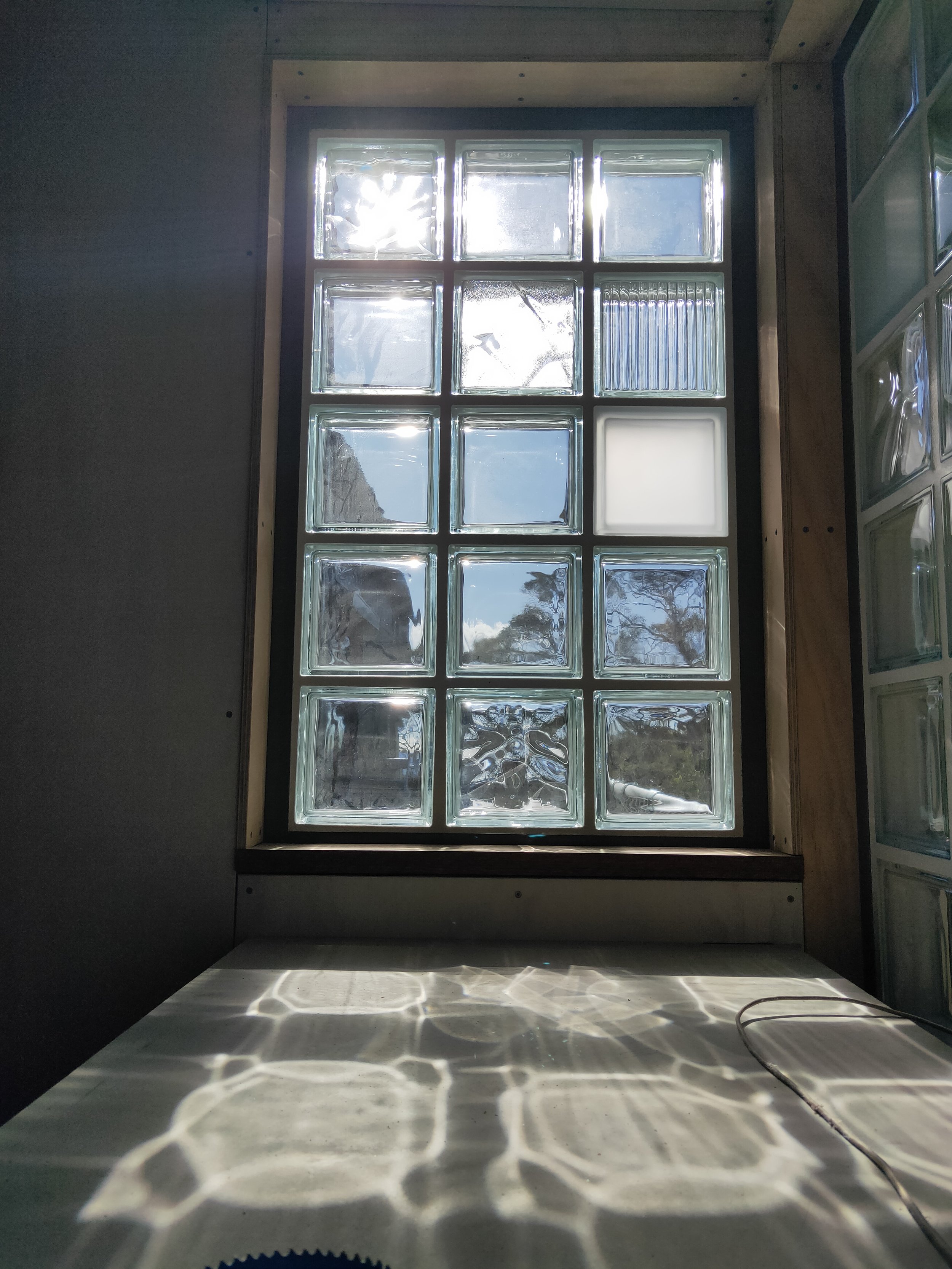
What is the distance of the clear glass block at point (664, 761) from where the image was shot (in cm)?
137

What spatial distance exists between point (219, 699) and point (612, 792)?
0.69 meters

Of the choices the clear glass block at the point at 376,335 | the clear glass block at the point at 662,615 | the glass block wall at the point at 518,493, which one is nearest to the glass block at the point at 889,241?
the glass block wall at the point at 518,493

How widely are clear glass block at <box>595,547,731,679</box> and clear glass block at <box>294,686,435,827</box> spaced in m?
0.34

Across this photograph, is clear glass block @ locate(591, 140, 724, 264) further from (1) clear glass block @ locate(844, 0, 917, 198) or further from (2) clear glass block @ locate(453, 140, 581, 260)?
(1) clear glass block @ locate(844, 0, 917, 198)

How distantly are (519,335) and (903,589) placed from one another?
796 mm

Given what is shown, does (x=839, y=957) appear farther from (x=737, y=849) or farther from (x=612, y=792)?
(x=612, y=792)

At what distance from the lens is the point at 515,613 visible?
1.42 metres

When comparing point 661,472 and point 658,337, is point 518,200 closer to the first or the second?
point 658,337

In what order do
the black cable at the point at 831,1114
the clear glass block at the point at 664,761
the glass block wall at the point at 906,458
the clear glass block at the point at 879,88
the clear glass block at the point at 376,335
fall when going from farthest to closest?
1. the clear glass block at the point at 376,335
2. the clear glass block at the point at 664,761
3. the clear glass block at the point at 879,88
4. the glass block wall at the point at 906,458
5. the black cable at the point at 831,1114

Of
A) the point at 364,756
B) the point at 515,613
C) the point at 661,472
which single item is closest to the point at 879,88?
the point at 661,472

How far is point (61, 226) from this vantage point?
1.37 m

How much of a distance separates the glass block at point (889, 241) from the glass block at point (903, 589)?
31 cm

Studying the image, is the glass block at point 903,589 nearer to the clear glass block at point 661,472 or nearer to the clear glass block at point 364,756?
the clear glass block at point 661,472

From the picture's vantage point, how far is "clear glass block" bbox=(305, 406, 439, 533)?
145cm
